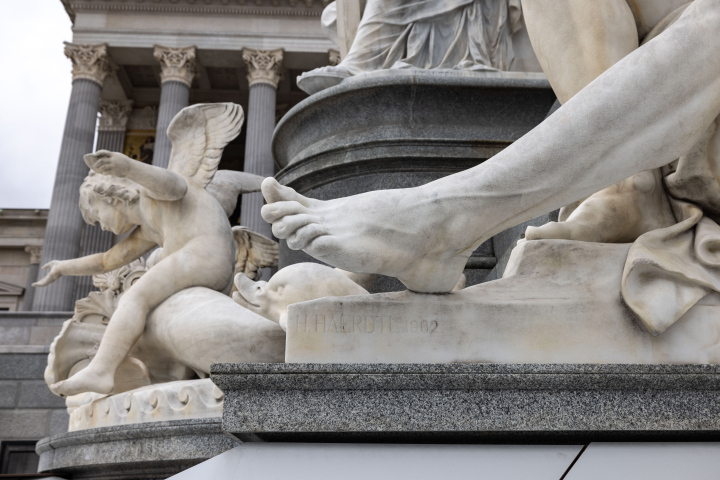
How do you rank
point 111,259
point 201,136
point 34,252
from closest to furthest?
point 201,136 → point 111,259 → point 34,252

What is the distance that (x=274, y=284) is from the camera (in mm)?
2422

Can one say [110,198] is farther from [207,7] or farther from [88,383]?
[207,7]

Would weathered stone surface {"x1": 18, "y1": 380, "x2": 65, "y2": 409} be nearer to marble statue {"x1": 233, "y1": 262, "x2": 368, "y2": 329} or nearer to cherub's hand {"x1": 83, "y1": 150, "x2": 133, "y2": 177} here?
cherub's hand {"x1": 83, "y1": 150, "x2": 133, "y2": 177}

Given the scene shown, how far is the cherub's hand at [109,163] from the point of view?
11.1 ft

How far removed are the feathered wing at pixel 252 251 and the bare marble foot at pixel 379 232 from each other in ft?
9.42

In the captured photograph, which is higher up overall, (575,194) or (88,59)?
(88,59)

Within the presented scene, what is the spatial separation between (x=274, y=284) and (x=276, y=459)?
982 millimetres

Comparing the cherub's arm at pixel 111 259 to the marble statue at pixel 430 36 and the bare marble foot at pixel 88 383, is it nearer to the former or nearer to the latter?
the bare marble foot at pixel 88 383

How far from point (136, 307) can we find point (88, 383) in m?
0.41

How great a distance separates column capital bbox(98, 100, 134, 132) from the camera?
35125 millimetres

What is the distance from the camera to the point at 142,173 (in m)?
3.49

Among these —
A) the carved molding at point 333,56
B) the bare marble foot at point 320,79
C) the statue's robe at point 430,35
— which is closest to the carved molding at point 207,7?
the carved molding at point 333,56

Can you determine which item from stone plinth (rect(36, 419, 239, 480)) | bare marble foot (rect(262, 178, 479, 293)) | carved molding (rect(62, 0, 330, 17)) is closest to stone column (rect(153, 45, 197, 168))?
carved molding (rect(62, 0, 330, 17))

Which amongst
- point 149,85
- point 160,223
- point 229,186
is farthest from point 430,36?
point 149,85
